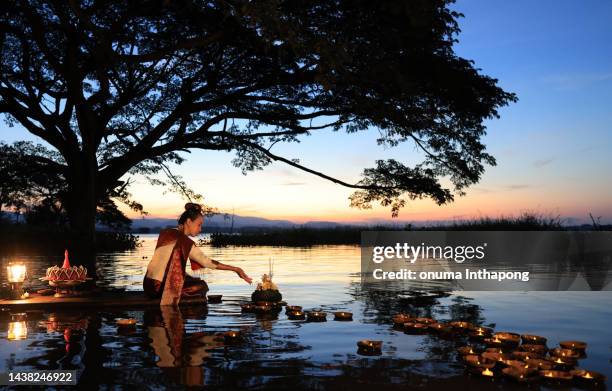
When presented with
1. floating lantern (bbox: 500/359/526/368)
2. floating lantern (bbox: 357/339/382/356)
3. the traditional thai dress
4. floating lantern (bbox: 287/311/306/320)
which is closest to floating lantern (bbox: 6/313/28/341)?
the traditional thai dress

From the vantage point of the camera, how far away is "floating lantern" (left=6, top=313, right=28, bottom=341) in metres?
7.78

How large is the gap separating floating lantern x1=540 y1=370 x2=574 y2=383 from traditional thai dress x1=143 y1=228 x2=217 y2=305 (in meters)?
5.67

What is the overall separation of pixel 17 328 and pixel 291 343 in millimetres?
3788

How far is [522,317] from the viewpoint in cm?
994

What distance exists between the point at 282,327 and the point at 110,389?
3552 mm

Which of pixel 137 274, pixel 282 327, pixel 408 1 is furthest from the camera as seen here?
pixel 137 274

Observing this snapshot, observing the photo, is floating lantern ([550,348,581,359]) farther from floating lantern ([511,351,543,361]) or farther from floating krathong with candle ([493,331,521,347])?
floating krathong with candle ([493,331,521,347])

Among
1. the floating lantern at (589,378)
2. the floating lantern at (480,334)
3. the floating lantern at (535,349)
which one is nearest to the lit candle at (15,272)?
the floating lantern at (480,334)

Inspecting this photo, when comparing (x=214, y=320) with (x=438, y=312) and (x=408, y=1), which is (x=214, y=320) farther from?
Result: (x=408, y=1)

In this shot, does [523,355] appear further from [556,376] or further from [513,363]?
[556,376]

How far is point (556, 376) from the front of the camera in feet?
18.2

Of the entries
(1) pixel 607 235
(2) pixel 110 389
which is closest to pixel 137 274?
(2) pixel 110 389

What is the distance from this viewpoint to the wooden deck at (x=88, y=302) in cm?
1010

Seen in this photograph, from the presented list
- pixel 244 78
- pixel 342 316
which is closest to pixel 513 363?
pixel 342 316
